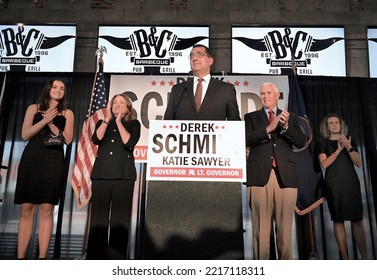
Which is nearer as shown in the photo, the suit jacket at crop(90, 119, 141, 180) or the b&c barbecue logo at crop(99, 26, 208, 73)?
the suit jacket at crop(90, 119, 141, 180)

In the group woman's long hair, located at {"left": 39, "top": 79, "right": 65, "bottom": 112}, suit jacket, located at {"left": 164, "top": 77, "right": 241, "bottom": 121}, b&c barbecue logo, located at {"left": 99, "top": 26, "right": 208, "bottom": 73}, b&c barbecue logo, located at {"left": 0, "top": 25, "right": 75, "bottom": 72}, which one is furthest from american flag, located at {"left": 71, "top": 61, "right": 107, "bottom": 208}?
suit jacket, located at {"left": 164, "top": 77, "right": 241, "bottom": 121}

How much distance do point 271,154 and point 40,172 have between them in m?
2.60

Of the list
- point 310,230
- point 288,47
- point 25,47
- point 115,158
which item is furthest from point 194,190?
point 25,47

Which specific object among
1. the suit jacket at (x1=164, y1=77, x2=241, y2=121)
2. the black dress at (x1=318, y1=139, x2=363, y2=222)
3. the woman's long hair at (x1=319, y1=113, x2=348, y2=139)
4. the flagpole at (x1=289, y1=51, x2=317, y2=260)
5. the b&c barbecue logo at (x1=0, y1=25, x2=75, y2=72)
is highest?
the b&c barbecue logo at (x1=0, y1=25, x2=75, y2=72)

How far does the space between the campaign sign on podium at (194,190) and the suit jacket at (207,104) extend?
0.91 meters

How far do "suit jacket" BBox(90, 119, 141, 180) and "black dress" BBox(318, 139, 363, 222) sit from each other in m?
2.44

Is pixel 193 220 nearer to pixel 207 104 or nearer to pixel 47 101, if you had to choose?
pixel 207 104

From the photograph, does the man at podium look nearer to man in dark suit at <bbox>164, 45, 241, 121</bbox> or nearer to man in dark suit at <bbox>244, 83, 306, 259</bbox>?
man in dark suit at <bbox>164, 45, 241, 121</bbox>

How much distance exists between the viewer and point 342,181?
5.59 meters

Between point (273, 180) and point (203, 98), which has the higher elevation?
point (203, 98)

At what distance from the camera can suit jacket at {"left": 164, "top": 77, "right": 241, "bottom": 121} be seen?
13.0 ft
